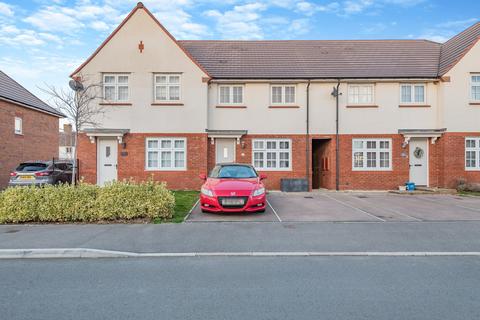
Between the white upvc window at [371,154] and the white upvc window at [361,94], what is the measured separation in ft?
6.83

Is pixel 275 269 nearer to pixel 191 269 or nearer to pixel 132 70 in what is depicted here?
pixel 191 269

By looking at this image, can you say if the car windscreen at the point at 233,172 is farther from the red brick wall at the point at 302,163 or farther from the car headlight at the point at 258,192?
the red brick wall at the point at 302,163

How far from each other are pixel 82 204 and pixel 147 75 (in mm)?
9348

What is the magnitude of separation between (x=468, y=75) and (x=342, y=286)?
16.7 m

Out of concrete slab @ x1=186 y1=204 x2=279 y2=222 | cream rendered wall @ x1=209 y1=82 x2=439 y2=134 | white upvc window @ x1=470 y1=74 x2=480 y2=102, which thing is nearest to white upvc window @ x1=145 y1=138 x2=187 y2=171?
cream rendered wall @ x1=209 y1=82 x2=439 y2=134

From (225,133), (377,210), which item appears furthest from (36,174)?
(377,210)

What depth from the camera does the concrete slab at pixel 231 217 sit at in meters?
8.71

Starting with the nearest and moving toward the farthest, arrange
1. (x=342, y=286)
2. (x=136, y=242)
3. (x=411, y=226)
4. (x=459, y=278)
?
(x=342, y=286)
(x=459, y=278)
(x=136, y=242)
(x=411, y=226)

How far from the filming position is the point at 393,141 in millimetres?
16453

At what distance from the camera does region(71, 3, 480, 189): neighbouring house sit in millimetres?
15922

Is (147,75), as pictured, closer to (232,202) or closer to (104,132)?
(104,132)

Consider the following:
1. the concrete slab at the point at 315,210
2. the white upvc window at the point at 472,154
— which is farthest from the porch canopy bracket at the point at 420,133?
the concrete slab at the point at 315,210

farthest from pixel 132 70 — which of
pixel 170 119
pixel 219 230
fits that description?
pixel 219 230

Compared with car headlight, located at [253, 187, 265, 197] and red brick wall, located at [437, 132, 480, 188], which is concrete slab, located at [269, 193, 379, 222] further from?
red brick wall, located at [437, 132, 480, 188]
